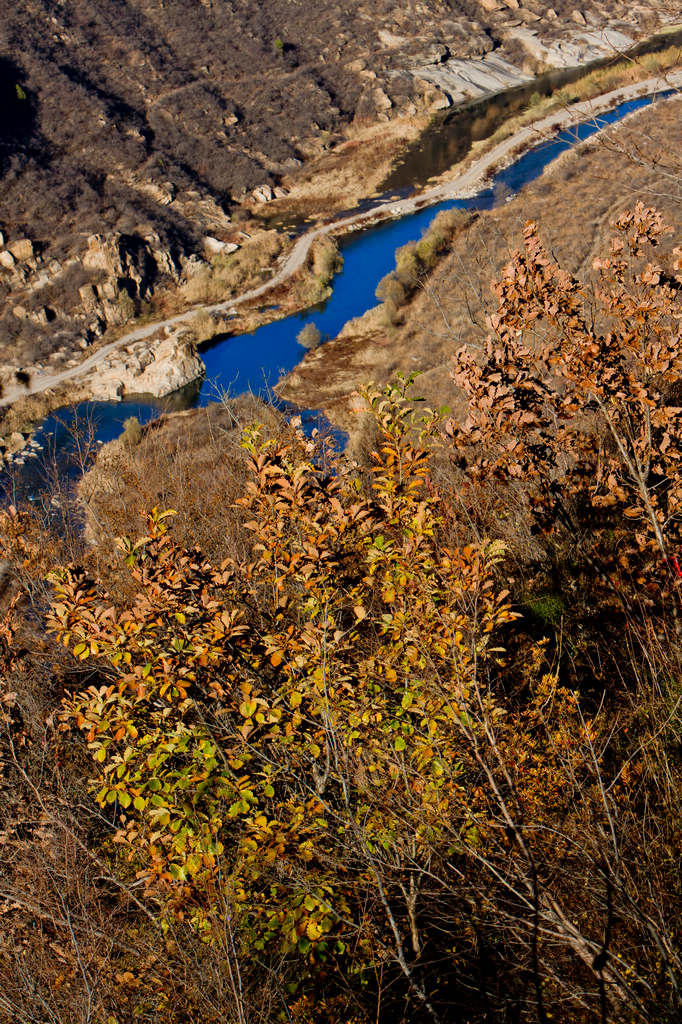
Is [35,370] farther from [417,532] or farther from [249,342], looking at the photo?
[417,532]

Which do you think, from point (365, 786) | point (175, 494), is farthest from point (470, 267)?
point (365, 786)

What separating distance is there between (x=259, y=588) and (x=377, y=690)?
4.45 meters

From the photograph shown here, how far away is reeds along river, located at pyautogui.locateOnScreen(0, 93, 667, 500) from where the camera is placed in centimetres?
3659

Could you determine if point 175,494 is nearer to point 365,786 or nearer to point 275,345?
point 365,786

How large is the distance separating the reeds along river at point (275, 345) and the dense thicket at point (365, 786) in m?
25.2

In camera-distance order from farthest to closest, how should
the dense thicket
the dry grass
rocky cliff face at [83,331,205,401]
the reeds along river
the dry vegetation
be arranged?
1. rocky cliff face at [83,331,205,401]
2. the reeds along river
3. the dry vegetation
4. the dry grass
5. the dense thicket

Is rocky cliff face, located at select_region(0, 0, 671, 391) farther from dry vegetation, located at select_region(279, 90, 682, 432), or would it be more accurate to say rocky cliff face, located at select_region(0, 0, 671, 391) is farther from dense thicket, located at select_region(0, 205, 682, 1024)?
dense thicket, located at select_region(0, 205, 682, 1024)

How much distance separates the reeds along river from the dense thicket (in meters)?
25.2

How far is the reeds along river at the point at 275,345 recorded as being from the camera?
1441 inches

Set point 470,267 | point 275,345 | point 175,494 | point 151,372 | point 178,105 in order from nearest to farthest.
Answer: point 175,494 → point 470,267 → point 151,372 → point 275,345 → point 178,105

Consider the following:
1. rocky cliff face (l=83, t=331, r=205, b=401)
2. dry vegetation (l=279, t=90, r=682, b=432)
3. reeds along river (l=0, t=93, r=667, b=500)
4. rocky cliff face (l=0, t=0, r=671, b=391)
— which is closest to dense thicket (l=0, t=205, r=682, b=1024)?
dry vegetation (l=279, t=90, r=682, b=432)

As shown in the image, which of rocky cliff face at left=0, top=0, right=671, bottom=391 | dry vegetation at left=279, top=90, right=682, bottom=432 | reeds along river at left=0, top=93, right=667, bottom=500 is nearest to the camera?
dry vegetation at left=279, top=90, right=682, bottom=432

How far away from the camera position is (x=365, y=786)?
4273 millimetres

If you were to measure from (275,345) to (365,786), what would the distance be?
42159 millimetres
